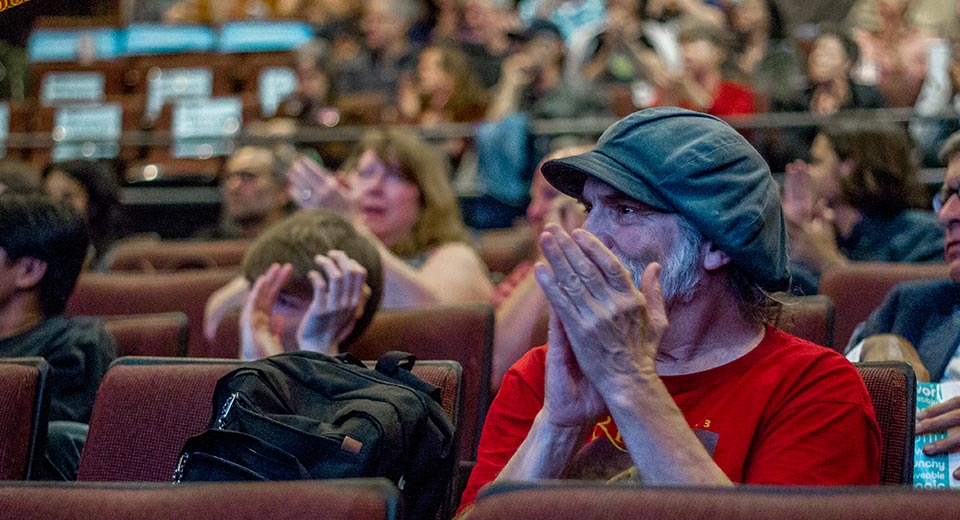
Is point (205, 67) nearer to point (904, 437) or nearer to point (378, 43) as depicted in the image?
point (378, 43)

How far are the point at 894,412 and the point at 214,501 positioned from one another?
932 mm

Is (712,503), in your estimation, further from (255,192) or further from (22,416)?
(255,192)

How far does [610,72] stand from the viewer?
6695 mm

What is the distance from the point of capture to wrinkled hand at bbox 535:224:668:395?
128cm

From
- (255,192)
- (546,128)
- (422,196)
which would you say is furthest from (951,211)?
(546,128)

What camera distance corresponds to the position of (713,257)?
148cm

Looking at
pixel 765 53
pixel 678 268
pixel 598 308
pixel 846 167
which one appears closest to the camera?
pixel 598 308

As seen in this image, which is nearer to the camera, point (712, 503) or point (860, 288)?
point (712, 503)

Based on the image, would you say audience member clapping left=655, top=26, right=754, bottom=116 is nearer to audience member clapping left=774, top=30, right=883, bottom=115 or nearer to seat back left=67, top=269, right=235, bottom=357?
audience member clapping left=774, top=30, right=883, bottom=115

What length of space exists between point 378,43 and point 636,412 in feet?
22.8

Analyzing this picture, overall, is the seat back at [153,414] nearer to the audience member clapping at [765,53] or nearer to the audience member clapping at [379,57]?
the audience member clapping at [765,53]

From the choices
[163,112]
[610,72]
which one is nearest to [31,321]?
[610,72]

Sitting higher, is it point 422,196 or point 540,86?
point 422,196

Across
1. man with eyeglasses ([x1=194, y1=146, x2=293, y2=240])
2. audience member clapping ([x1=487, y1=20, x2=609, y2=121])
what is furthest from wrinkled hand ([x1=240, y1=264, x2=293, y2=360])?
audience member clapping ([x1=487, y1=20, x2=609, y2=121])
